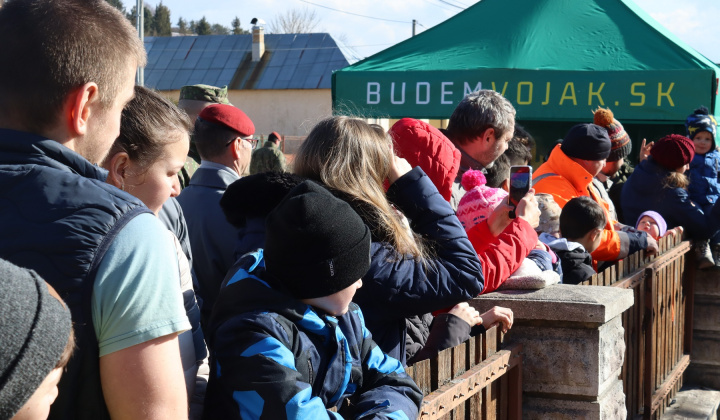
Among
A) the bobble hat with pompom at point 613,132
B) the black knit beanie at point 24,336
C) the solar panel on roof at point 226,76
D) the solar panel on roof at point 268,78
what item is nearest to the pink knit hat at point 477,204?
the black knit beanie at point 24,336

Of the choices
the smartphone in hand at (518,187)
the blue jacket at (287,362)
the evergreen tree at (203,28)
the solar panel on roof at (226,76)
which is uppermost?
the evergreen tree at (203,28)

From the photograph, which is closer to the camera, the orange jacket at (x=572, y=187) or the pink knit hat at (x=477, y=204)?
the pink knit hat at (x=477, y=204)

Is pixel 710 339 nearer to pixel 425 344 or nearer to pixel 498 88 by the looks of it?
pixel 498 88

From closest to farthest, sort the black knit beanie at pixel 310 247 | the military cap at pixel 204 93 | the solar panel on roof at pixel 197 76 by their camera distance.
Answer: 1. the black knit beanie at pixel 310 247
2. the military cap at pixel 204 93
3. the solar panel on roof at pixel 197 76

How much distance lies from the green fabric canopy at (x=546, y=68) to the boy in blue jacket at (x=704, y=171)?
0.25 m

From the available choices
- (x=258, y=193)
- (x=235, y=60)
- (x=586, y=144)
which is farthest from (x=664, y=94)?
(x=235, y=60)

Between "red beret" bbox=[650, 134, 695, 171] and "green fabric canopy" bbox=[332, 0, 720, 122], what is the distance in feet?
2.09

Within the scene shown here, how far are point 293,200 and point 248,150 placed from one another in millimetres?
1839

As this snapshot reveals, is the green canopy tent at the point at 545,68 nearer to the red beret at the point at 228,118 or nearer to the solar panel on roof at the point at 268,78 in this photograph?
the red beret at the point at 228,118

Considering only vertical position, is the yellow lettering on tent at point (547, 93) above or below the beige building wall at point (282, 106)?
below

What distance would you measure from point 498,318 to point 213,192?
4.17 feet

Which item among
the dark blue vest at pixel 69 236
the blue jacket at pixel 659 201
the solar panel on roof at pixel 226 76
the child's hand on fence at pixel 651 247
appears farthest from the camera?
the solar panel on roof at pixel 226 76

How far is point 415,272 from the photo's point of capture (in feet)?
7.29

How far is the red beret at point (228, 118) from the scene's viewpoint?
3.47 m
